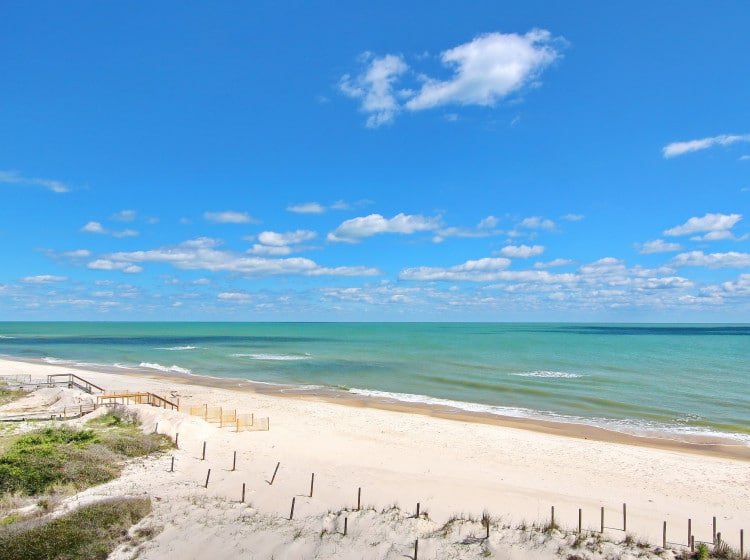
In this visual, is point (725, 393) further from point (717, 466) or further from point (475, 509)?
point (475, 509)

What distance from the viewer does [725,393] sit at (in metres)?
45.0

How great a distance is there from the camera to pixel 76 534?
14.1 metres

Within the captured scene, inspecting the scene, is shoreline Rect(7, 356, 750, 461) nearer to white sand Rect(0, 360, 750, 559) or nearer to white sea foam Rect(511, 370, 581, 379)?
white sand Rect(0, 360, 750, 559)

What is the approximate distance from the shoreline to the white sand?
60.2 inches

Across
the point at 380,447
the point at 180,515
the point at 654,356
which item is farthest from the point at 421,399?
the point at 654,356

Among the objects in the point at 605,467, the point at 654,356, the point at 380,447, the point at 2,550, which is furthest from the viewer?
the point at 654,356

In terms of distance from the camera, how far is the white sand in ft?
46.8

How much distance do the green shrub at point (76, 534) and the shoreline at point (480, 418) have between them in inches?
909

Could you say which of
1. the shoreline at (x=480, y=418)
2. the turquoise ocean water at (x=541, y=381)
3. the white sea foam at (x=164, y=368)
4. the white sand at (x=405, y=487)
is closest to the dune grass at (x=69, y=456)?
the white sand at (x=405, y=487)

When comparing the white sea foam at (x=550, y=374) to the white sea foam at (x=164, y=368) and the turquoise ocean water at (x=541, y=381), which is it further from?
the white sea foam at (x=164, y=368)

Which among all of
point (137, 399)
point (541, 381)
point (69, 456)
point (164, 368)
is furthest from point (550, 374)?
point (69, 456)

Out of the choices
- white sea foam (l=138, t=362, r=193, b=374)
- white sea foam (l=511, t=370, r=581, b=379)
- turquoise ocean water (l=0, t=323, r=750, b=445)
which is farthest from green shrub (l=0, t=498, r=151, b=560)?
white sea foam (l=138, t=362, r=193, b=374)

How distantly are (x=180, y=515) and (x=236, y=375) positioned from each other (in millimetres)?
43910

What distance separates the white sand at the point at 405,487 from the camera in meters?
14.2
